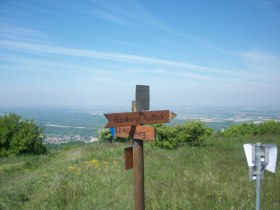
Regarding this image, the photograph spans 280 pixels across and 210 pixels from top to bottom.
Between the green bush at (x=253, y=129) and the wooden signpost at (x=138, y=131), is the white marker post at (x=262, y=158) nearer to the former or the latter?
the wooden signpost at (x=138, y=131)

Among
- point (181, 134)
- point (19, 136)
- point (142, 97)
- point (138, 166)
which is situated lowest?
point (19, 136)

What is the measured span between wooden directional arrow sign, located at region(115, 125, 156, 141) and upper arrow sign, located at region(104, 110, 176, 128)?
0.39 ft

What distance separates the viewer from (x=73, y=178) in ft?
30.6

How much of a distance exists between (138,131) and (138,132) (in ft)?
0.05

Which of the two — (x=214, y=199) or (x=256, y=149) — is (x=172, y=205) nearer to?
(x=214, y=199)

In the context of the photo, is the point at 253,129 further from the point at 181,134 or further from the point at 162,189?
the point at 162,189

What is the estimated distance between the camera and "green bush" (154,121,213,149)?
1595 cm

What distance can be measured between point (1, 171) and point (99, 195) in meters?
8.36

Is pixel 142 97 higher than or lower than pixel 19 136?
higher

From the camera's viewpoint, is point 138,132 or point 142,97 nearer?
point 138,132

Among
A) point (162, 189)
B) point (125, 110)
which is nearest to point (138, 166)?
point (162, 189)

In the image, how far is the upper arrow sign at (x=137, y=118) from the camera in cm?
461

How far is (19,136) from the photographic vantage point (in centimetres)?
2123

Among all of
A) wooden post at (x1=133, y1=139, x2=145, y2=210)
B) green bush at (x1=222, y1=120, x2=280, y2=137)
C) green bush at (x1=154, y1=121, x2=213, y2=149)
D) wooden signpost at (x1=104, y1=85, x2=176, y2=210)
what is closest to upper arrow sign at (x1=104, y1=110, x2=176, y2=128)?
wooden signpost at (x1=104, y1=85, x2=176, y2=210)
